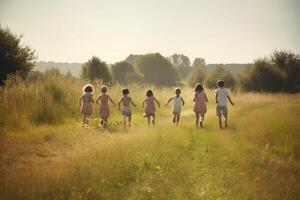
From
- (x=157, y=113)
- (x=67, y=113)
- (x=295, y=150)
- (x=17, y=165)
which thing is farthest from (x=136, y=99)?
(x=17, y=165)

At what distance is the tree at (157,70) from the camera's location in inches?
3073

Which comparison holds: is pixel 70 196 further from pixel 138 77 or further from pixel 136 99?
pixel 138 77

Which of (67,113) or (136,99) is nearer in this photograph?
(67,113)

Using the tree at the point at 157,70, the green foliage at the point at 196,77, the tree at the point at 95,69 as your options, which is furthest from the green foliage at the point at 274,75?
the tree at the point at 157,70

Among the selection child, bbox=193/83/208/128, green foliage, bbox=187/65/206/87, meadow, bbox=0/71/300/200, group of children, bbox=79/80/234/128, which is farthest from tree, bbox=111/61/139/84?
child, bbox=193/83/208/128

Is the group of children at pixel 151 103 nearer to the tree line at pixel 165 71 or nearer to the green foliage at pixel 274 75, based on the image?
the tree line at pixel 165 71

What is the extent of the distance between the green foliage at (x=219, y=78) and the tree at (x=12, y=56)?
31255 mm

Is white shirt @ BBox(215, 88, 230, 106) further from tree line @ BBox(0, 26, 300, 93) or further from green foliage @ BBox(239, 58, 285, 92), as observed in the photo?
green foliage @ BBox(239, 58, 285, 92)

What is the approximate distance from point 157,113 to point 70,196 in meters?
15.9

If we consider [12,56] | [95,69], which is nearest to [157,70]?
[95,69]

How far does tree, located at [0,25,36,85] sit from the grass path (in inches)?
496

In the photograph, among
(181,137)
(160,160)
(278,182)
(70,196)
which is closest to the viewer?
(70,196)

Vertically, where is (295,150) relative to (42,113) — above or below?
below

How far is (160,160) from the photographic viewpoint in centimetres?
956
